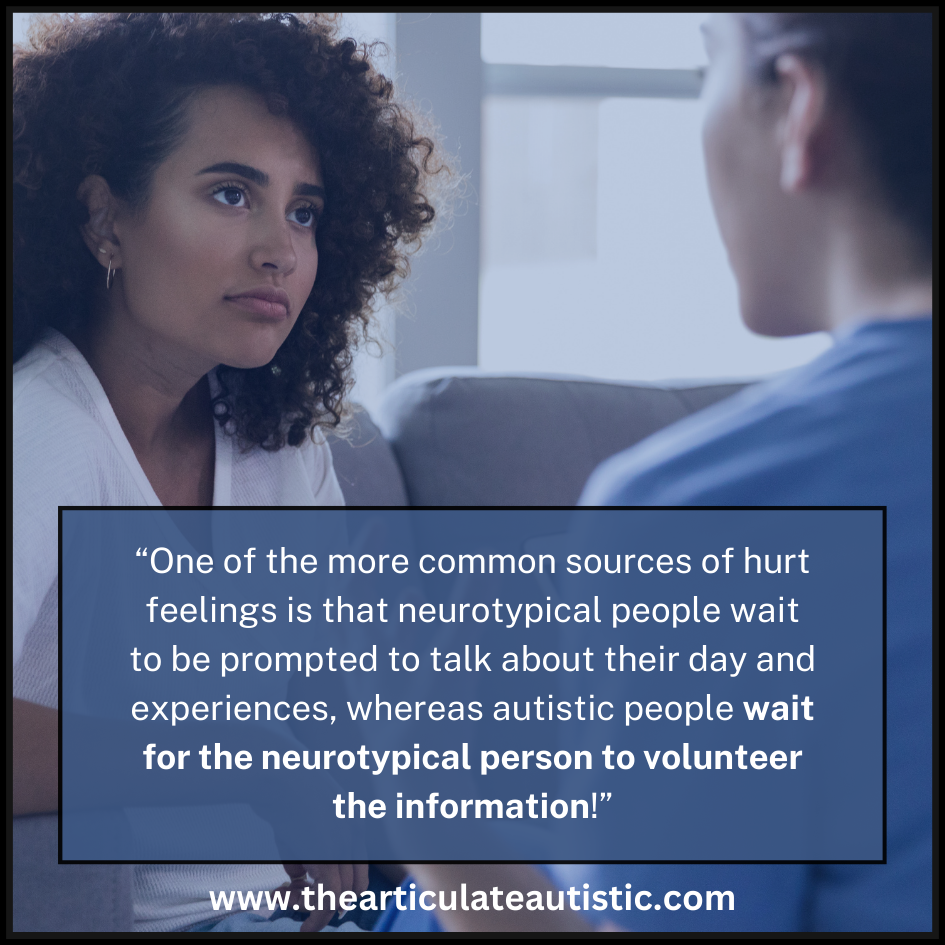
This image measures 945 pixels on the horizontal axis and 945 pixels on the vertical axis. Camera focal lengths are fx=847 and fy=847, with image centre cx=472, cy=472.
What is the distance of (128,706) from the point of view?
82cm

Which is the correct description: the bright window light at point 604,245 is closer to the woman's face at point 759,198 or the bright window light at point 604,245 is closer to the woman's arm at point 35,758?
the woman's arm at point 35,758

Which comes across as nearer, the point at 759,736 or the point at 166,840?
the point at 759,736

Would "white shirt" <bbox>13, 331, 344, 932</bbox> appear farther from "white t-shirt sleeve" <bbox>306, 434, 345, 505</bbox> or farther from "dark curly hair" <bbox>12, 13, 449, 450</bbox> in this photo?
"white t-shirt sleeve" <bbox>306, 434, 345, 505</bbox>

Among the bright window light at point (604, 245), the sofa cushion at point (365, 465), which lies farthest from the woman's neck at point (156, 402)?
the bright window light at point (604, 245)

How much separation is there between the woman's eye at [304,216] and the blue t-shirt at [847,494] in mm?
737

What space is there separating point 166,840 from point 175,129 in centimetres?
71

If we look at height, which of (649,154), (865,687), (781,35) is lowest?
(865,687)

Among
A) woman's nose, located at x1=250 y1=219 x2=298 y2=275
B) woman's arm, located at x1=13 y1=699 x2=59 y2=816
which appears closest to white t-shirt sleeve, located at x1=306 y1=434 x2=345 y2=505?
woman's nose, located at x1=250 y1=219 x2=298 y2=275

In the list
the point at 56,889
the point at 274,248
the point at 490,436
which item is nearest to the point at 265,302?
the point at 274,248

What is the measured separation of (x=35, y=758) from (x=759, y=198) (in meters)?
0.67

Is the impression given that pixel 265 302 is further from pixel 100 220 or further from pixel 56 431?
pixel 56 431

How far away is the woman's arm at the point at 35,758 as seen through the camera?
2.19 ft

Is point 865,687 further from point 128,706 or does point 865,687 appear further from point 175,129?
point 175,129

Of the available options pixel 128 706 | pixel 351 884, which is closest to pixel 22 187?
pixel 128 706
